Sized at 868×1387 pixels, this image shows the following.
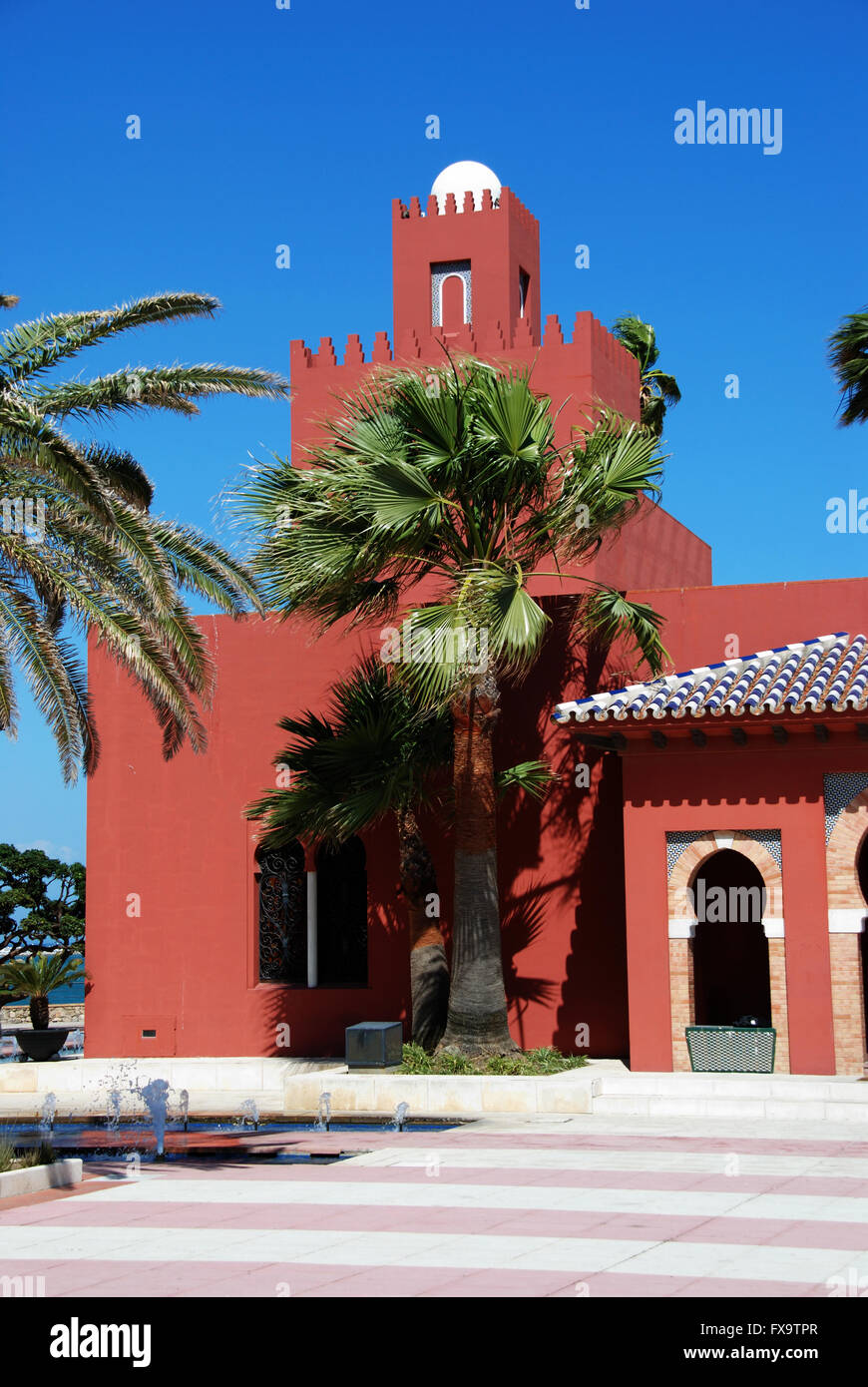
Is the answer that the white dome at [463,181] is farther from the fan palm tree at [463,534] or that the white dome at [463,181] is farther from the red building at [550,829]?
the fan palm tree at [463,534]

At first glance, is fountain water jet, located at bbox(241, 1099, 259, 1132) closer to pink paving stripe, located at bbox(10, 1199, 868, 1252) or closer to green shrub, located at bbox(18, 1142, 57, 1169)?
green shrub, located at bbox(18, 1142, 57, 1169)

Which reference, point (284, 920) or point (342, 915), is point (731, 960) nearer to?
point (342, 915)

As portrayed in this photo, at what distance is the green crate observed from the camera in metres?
16.0

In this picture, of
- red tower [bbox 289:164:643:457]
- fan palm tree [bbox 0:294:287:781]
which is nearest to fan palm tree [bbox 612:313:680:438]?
red tower [bbox 289:164:643:457]

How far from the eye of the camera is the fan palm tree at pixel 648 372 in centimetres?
3362

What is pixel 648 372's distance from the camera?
111 ft

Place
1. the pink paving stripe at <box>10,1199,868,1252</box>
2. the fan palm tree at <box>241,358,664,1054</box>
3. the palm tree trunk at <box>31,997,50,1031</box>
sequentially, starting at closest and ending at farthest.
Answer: the pink paving stripe at <box>10,1199,868,1252</box>
the fan palm tree at <box>241,358,664,1054</box>
the palm tree trunk at <box>31,997,50,1031</box>

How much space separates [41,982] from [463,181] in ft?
40.6

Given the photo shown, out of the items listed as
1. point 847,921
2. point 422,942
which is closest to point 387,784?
point 422,942

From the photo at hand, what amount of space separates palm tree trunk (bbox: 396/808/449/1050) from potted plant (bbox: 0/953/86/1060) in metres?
5.20

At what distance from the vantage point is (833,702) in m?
15.5

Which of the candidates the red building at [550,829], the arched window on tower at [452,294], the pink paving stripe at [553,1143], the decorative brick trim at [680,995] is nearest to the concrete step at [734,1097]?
the decorative brick trim at [680,995]

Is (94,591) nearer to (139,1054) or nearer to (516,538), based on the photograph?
(516,538)

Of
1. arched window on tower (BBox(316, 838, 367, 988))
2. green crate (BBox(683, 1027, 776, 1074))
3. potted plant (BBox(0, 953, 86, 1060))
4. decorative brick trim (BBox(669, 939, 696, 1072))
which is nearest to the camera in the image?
green crate (BBox(683, 1027, 776, 1074))
